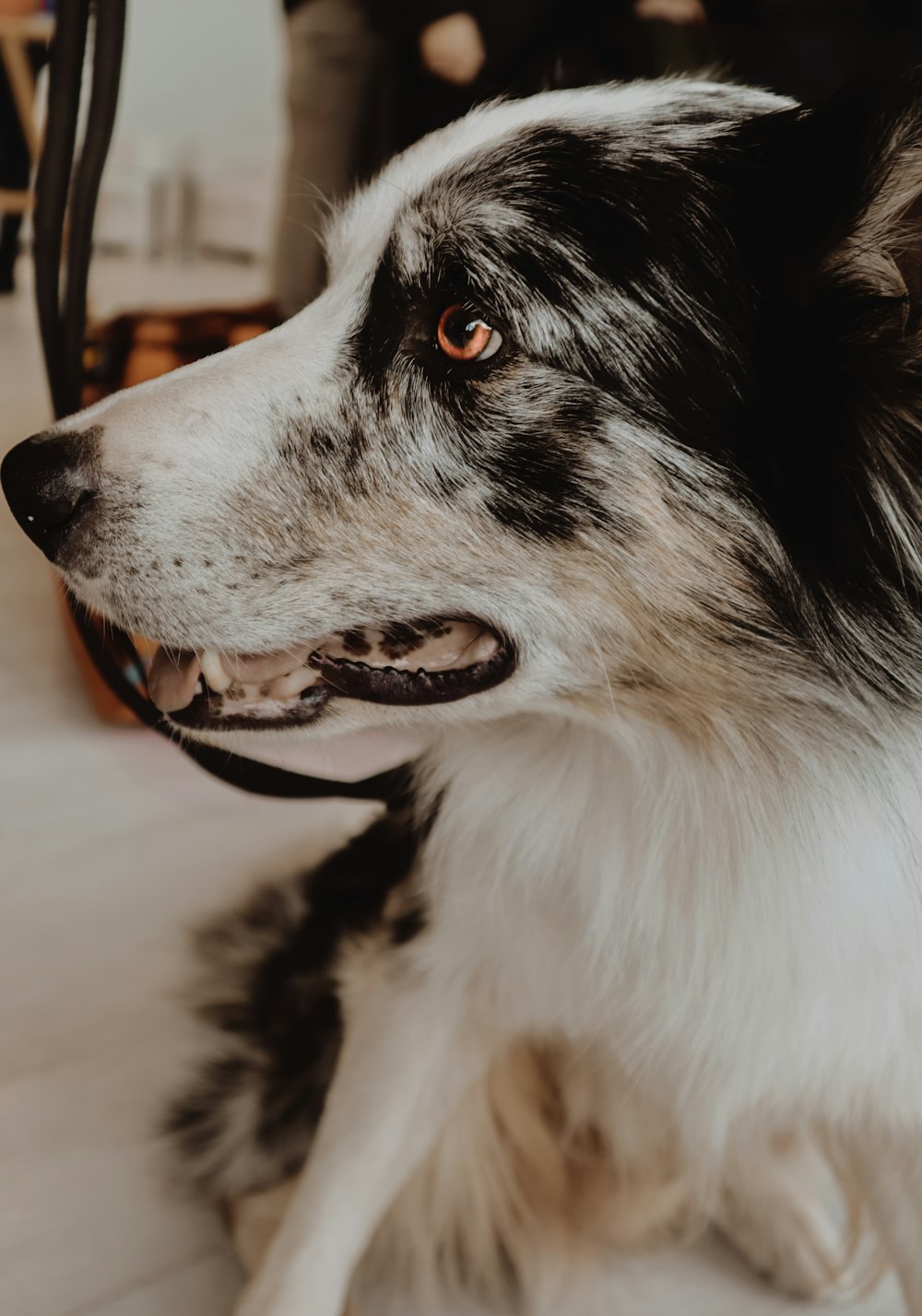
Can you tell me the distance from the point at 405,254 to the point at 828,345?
1.04ft

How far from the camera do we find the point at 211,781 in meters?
1.88

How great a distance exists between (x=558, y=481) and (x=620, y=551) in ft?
0.22

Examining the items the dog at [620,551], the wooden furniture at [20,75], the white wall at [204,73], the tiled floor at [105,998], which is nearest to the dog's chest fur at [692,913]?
the dog at [620,551]

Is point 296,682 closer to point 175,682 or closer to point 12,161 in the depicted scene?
point 175,682

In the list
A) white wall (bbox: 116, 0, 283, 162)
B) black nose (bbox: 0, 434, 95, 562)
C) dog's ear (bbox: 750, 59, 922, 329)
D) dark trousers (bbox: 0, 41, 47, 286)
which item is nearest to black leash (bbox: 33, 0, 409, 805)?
black nose (bbox: 0, 434, 95, 562)

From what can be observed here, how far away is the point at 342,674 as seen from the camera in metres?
0.88

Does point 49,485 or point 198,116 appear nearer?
point 49,485

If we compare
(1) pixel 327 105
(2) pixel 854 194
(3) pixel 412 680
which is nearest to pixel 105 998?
(3) pixel 412 680

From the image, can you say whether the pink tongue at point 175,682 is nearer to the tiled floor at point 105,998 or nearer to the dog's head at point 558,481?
the dog's head at point 558,481

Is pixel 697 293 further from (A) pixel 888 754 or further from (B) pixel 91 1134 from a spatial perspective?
(B) pixel 91 1134

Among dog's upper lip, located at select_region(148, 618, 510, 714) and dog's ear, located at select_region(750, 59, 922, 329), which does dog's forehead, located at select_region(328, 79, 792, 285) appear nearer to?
dog's ear, located at select_region(750, 59, 922, 329)

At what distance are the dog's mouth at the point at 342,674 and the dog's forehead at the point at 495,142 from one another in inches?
11.2

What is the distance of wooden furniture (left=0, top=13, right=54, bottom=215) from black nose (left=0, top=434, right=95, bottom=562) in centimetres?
564

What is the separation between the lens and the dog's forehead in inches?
34.2
